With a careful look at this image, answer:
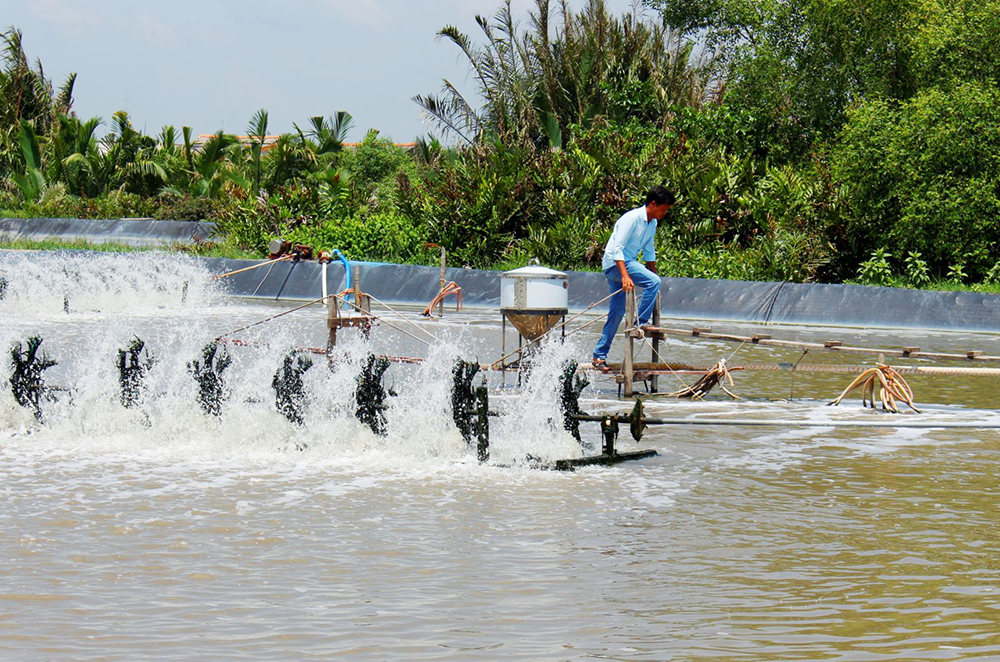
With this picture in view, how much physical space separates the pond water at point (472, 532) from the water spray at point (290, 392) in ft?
0.26

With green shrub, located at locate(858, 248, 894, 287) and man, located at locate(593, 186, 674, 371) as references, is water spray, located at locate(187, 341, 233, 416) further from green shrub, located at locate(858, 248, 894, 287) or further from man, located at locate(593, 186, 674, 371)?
green shrub, located at locate(858, 248, 894, 287)

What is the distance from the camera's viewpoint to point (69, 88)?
162 feet

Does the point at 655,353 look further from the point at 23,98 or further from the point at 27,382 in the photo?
the point at 23,98

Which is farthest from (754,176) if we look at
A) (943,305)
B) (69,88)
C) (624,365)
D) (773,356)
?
(69,88)

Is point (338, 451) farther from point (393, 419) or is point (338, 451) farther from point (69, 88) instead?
point (69, 88)

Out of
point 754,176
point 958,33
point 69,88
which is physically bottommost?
point 754,176

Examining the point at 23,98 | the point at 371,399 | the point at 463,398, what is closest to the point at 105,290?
the point at 371,399

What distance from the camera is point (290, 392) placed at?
8727mm

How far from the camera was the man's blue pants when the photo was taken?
1159cm

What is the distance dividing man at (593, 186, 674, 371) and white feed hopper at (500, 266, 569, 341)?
0.52 m

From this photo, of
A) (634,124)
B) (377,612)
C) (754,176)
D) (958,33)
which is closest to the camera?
(377,612)

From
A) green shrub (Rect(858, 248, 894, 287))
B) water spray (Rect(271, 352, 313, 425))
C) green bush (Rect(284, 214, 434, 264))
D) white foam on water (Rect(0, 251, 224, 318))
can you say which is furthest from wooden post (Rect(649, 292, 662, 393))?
green bush (Rect(284, 214, 434, 264))

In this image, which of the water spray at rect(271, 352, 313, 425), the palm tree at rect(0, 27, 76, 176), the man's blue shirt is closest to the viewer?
the water spray at rect(271, 352, 313, 425)

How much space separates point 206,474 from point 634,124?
2182cm
